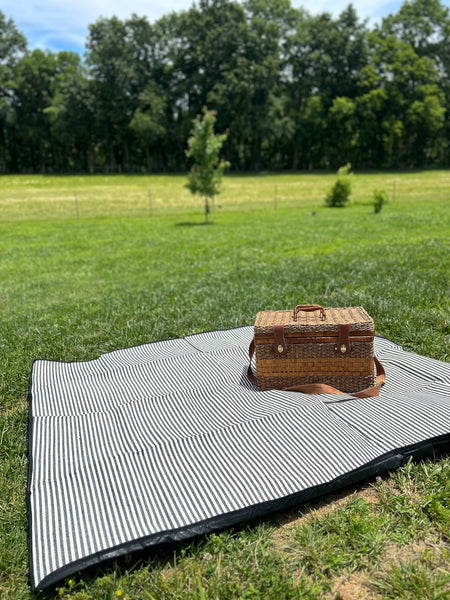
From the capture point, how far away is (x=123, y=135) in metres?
62.1

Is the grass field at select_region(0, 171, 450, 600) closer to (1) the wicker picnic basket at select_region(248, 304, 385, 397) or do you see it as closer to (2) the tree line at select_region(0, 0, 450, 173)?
(1) the wicker picnic basket at select_region(248, 304, 385, 397)

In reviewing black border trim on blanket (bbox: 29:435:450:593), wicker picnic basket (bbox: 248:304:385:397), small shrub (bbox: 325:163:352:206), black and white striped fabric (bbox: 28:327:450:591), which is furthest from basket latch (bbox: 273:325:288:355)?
small shrub (bbox: 325:163:352:206)

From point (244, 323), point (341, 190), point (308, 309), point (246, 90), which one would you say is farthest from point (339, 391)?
point (246, 90)

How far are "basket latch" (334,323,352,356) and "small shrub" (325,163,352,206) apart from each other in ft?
76.0

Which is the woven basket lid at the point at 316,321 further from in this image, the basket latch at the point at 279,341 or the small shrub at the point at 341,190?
the small shrub at the point at 341,190

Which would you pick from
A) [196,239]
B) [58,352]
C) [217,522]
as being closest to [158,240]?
[196,239]

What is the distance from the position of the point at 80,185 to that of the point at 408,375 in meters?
46.0

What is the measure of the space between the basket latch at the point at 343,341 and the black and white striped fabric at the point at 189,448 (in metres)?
0.30

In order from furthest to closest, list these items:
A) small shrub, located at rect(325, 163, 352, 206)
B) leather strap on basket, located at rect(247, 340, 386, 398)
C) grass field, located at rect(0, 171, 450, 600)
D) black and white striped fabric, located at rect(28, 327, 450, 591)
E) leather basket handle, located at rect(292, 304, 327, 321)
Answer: small shrub, located at rect(325, 163, 352, 206), leather basket handle, located at rect(292, 304, 327, 321), leather strap on basket, located at rect(247, 340, 386, 398), black and white striped fabric, located at rect(28, 327, 450, 591), grass field, located at rect(0, 171, 450, 600)

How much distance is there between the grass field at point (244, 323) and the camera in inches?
70.8

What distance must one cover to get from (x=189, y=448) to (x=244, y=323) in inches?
99.2

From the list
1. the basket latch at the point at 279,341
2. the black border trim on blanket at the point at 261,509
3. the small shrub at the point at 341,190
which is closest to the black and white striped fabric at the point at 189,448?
the black border trim on blanket at the point at 261,509

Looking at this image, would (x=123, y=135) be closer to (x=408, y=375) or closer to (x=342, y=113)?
(x=342, y=113)

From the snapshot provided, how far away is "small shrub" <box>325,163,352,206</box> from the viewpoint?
2475 cm
